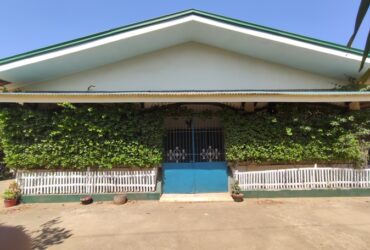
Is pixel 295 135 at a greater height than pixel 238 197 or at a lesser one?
greater

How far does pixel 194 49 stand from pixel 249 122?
11.8 feet

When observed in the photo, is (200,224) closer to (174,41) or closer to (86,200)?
(86,200)

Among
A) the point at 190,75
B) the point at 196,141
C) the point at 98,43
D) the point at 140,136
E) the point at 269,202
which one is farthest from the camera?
the point at 190,75

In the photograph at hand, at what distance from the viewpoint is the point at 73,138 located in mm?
8070

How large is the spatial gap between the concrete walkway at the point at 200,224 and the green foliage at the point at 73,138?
1321 mm

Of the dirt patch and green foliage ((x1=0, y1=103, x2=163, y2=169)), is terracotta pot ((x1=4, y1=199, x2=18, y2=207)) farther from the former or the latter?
the dirt patch

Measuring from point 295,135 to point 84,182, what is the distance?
6.83 metres

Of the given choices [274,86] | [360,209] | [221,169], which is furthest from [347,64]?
[221,169]

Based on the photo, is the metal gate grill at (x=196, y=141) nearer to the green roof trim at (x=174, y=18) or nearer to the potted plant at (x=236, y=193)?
the potted plant at (x=236, y=193)

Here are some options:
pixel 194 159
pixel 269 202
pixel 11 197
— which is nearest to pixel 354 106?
pixel 269 202

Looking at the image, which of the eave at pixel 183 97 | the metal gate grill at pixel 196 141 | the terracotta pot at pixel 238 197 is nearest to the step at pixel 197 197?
the terracotta pot at pixel 238 197

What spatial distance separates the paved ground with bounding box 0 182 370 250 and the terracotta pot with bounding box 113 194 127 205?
0.22m

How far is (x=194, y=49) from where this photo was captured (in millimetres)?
9805

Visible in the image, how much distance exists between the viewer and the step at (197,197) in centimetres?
771
